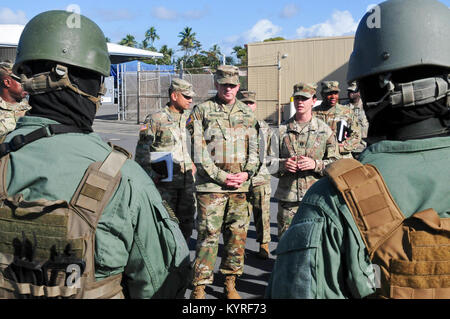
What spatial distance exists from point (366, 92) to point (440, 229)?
1.81 ft

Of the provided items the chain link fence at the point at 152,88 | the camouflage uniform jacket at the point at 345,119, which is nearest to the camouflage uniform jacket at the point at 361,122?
the camouflage uniform jacket at the point at 345,119

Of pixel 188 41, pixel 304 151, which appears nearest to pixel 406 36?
pixel 304 151

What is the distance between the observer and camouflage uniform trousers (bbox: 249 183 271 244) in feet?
18.3

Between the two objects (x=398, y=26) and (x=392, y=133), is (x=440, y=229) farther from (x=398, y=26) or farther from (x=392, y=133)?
(x=398, y=26)

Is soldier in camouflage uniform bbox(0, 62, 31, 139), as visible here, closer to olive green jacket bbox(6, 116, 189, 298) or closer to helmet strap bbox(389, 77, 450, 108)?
olive green jacket bbox(6, 116, 189, 298)

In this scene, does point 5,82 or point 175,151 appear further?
point 5,82

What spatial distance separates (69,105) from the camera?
6.17 ft

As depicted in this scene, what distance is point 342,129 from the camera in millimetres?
6469

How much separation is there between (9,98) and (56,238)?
508 cm

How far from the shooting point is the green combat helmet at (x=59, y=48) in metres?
1.84

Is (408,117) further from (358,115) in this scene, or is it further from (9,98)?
(358,115)
